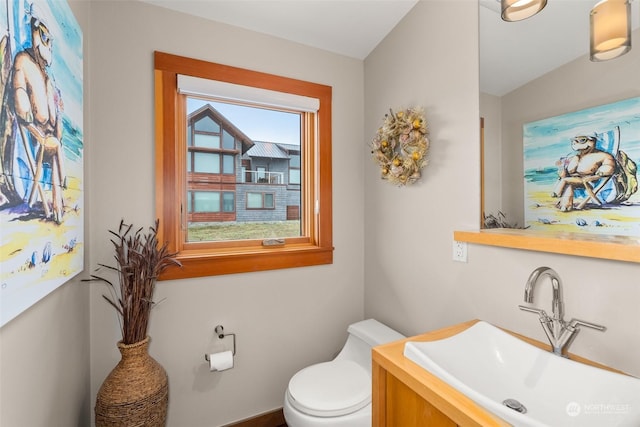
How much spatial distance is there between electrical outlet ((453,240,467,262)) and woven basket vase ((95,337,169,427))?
1491 mm

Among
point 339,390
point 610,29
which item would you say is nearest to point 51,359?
point 339,390

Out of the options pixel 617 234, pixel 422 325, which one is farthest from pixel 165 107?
pixel 617 234

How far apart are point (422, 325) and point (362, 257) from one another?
2.11 ft

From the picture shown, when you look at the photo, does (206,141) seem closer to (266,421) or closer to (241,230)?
(241,230)

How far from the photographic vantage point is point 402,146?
168 cm

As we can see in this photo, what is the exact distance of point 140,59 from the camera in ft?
4.99

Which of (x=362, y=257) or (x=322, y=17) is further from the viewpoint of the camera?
(x=362, y=257)

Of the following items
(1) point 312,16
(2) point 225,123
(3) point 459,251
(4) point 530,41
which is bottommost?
(3) point 459,251

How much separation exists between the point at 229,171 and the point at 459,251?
1362 mm

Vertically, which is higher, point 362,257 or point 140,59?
point 140,59

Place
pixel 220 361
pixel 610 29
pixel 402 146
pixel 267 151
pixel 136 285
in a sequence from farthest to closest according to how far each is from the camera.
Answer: pixel 267 151, pixel 402 146, pixel 220 361, pixel 136 285, pixel 610 29

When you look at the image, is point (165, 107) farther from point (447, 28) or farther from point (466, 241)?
point (466, 241)

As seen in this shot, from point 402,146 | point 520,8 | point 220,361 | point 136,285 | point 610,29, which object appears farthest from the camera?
point 402,146

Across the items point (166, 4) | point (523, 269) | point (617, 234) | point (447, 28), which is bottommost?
point (523, 269)
